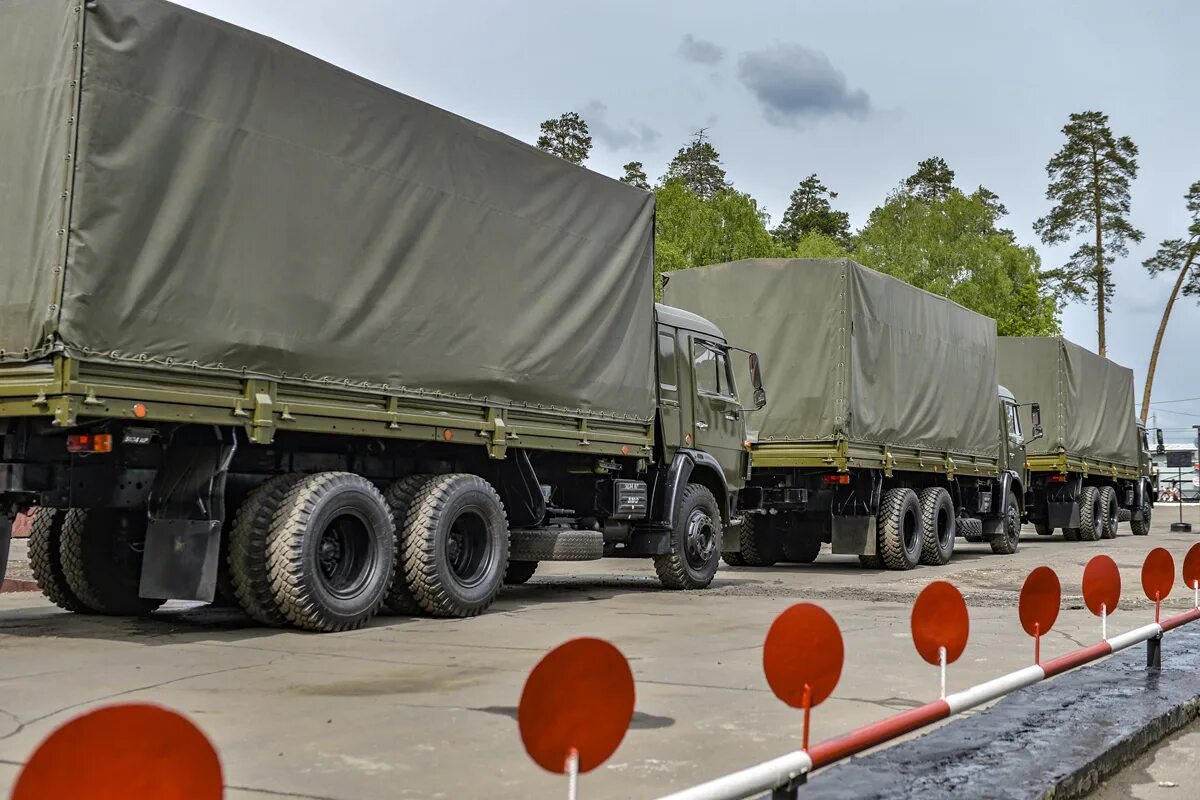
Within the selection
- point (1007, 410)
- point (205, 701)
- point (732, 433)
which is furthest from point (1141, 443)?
point (205, 701)

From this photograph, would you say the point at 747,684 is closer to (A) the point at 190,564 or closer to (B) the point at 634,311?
(A) the point at 190,564

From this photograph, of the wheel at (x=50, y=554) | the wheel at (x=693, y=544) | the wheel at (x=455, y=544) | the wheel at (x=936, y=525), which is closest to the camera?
the wheel at (x=455, y=544)

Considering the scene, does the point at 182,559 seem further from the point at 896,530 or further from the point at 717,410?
the point at 896,530

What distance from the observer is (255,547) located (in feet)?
28.8

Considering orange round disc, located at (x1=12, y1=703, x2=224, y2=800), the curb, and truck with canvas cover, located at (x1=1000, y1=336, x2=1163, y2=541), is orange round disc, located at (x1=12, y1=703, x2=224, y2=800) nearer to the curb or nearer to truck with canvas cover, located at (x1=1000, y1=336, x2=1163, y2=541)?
the curb

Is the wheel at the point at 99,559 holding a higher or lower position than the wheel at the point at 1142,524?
lower

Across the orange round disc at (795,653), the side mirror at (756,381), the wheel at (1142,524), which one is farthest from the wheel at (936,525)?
the wheel at (1142,524)

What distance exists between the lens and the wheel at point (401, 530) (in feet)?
32.7

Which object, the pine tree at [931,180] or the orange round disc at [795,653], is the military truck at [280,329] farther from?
the pine tree at [931,180]

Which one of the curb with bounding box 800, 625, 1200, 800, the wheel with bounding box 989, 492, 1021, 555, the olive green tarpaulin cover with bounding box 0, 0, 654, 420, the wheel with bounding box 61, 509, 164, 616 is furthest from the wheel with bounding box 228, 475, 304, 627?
the wheel with bounding box 989, 492, 1021, 555

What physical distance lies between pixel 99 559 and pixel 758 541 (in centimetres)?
1059

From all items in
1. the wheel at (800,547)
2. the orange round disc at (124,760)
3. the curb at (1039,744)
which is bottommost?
the curb at (1039,744)

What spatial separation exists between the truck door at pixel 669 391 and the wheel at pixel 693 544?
567 mm

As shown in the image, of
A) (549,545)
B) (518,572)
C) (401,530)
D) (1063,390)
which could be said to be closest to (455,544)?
(401,530)
